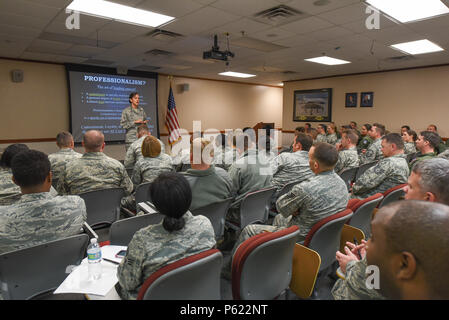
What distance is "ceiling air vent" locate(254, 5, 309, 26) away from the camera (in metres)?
3.90

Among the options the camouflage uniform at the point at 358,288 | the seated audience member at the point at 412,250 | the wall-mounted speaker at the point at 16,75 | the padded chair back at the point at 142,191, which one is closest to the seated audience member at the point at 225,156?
the padded chair back at the point at 142,191

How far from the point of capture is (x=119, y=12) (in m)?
4.11

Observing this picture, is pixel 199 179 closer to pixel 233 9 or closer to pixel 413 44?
pixel 233 9

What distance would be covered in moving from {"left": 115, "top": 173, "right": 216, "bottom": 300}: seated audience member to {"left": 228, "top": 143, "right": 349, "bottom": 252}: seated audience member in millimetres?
841

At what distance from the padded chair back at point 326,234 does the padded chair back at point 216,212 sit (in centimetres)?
76

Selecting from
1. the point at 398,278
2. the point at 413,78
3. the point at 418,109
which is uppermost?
the point at 413,78

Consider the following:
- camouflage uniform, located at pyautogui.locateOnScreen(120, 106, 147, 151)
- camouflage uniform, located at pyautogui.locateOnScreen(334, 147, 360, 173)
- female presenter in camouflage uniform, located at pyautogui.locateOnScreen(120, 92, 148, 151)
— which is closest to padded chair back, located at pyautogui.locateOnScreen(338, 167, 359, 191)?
camouflage uniform, located at pyautogui.locateOnScreen(334, 147, 360, 173)

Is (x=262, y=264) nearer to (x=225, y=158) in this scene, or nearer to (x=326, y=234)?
(x=326, y=234)

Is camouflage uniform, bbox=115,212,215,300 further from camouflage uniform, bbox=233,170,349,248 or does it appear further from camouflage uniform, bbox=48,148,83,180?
camouflage uniform, bbox=48,148,83,180

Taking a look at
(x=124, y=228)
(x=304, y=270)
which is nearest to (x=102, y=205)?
→ (x=124, y=228)

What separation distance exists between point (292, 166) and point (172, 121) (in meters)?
6.99

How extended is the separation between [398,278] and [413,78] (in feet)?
31.9

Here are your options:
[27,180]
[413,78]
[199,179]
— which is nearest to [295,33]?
[199,179]

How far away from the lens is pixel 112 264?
1.47m
